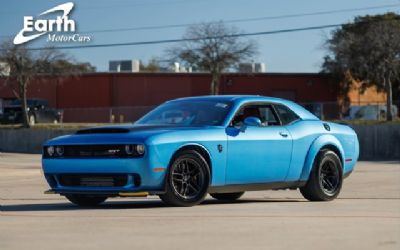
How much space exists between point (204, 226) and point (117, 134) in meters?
2.03

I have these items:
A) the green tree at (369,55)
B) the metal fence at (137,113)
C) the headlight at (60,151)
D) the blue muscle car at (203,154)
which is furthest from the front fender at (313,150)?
the green tree at (369,55)

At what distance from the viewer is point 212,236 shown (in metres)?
7.43

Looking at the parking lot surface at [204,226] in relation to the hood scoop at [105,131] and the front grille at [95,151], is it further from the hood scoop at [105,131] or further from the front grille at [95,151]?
the hood scoop at [105,131]

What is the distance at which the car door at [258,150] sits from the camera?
10.2m

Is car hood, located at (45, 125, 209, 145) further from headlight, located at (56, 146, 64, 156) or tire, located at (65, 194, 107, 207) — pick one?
tire, located at (65, 194, 107, 207)

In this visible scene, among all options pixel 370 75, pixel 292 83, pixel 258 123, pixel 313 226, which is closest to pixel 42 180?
pixel 258 123

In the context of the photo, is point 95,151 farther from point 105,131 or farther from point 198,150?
point 198,150

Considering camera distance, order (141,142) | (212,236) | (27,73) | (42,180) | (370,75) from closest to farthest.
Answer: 1. (212,236)
2. (141,142)
3. (42,180)
4. (27,73)
5. (370,75)

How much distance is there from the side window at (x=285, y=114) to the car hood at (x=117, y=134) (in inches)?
61.8

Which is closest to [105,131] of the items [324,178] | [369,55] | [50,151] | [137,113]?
[50,151]

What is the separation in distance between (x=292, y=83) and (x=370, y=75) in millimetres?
8680

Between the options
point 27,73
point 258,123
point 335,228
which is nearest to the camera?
point 335,228

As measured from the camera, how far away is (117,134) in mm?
9523

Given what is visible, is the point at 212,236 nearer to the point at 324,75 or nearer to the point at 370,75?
the point at 370,75
